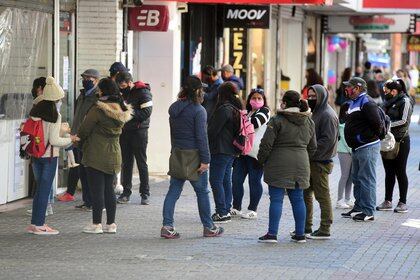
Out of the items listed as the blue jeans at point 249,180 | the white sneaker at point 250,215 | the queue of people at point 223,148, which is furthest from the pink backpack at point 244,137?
the white sneaker at point 250,215

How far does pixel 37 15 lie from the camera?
1568 centimetres

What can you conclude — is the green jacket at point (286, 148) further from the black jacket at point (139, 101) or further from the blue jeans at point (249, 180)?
the black jacket at point (139, 101)

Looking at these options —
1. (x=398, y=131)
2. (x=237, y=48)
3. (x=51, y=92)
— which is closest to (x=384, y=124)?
(x=398, y=131)

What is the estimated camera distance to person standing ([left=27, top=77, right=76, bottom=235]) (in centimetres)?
1272

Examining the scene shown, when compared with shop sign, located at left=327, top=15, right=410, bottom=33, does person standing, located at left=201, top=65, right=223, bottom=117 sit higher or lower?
lower

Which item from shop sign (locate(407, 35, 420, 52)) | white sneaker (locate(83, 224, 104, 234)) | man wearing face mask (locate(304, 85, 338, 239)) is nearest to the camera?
white sneaker (locate(83, 224, 104, 234))

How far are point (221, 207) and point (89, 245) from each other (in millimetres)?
2500

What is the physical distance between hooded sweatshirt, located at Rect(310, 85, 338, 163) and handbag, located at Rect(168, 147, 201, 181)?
4.53 feet

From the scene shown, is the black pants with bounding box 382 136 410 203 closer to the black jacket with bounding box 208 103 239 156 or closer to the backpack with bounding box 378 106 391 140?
the backpack with bounding box 378 106 391 140

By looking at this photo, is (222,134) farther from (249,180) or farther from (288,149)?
(288,149)

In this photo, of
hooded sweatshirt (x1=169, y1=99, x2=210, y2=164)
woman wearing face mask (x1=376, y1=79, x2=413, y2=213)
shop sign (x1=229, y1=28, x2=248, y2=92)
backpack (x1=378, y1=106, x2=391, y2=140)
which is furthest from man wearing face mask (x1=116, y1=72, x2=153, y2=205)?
shop sign (x1=229, y1=28, x2=248, y2=92)

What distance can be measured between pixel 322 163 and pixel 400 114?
9.69 ft

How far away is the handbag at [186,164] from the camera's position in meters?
12.5

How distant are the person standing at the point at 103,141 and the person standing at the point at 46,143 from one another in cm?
27
